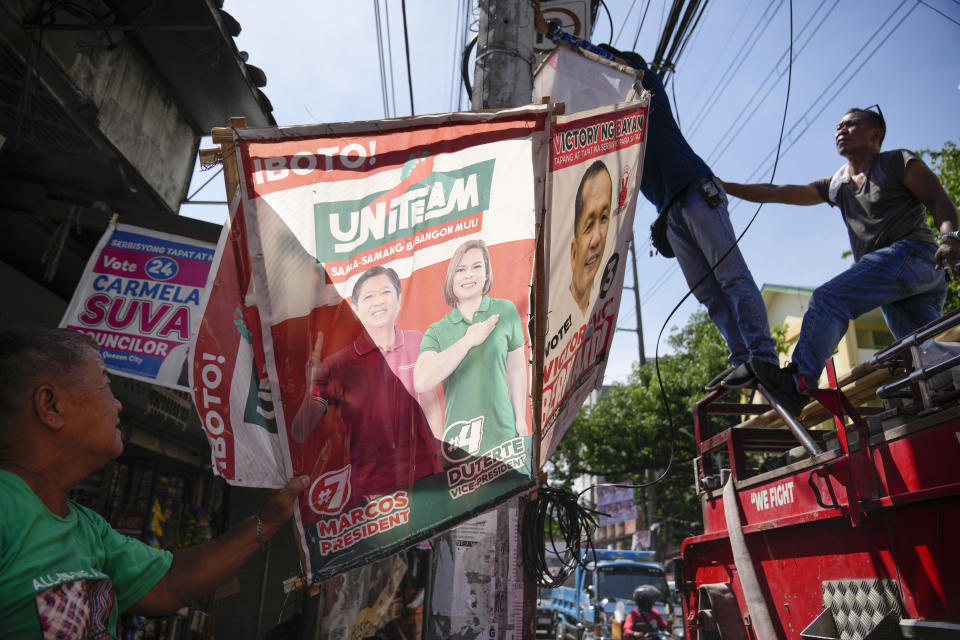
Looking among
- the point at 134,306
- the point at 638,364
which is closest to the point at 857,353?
the point at 638,364

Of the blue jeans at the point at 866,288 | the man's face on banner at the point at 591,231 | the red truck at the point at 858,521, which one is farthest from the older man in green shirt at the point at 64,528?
the blue jeans at the point at 866,288

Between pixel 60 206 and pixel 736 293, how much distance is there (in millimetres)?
5955

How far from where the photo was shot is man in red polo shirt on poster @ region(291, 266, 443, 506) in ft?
6.84

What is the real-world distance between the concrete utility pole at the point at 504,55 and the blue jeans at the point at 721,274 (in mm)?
1287

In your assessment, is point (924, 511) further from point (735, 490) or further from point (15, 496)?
point (15, 496)

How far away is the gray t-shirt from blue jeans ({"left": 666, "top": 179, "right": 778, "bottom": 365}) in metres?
0.96

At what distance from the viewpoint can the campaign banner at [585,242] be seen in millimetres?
2768

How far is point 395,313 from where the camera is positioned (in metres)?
2.25

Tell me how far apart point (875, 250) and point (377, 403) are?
357cm

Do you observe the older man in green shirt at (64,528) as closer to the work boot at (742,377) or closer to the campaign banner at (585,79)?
the work boot at (742,377)

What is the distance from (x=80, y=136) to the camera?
6.27 meters

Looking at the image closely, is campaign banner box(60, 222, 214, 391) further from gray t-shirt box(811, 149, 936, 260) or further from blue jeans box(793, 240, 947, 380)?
gray t-shirt box(811, 149, 936, 260)

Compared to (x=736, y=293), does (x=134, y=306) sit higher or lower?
higher

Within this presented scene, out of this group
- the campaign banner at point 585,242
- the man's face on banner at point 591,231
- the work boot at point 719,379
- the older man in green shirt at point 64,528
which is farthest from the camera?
the work boot at point 719,379
